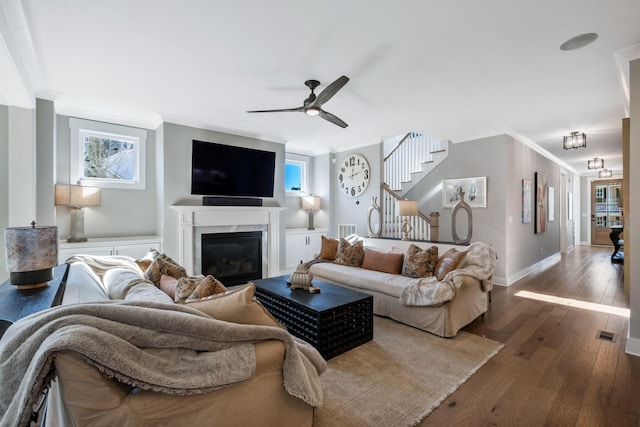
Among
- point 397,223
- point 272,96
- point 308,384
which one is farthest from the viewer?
point 397,223

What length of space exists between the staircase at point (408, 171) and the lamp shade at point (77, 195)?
464 centimetres

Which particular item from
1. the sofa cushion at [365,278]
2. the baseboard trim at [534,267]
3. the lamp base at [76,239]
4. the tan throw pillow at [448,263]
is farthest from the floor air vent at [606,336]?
the lamp base at [76,239]

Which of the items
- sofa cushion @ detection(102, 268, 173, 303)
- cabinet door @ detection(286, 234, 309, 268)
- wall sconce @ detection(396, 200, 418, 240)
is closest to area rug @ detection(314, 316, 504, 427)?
sofa cushion @ detection(102, 268, 173, 303)

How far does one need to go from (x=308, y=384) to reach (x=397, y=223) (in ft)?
15.0

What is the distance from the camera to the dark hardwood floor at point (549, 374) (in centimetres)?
180

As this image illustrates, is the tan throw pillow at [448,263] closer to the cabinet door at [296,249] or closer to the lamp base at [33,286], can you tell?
the cabinet door at [296,249]

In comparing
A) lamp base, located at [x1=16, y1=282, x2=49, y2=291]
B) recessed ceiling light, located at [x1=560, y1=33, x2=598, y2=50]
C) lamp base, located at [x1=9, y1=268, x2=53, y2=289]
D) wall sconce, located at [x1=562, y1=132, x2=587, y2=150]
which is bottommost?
lamp base, located at [x1=16, y1=282, x2=49, y2=291]

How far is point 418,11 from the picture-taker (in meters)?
2.05

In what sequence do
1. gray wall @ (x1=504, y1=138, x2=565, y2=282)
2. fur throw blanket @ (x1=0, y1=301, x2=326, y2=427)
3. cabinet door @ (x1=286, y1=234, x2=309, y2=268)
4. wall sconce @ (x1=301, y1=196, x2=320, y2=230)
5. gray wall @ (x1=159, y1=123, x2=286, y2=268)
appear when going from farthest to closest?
1. wall sconce @ (x1=301, y1=196, x2=320, y2=230)
2. cabinet door @ (x1=286, y1=234, x2=309, y2=268)
3. gray wall @ (x1=504, y1=138, x2=565, y2=282)
4. gray wall @ (x1=159, y1=123, x2=286, y2=268)
5. fur throw blanket @ (x1=0, y1=301, x2=326, y2=427)

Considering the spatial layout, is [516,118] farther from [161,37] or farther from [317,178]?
[161,37]

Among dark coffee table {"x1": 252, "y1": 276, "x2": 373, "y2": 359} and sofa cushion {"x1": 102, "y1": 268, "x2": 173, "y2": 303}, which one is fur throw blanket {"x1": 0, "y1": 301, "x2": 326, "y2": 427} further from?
dark coffee table {"x1": 252, "y1": 276, "x2": 373, "y2": 359}

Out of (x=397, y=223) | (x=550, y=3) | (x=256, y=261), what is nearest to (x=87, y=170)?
(x=256, y=261)

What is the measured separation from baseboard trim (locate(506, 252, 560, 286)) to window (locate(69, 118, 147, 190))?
245 inches

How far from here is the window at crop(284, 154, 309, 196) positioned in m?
6.64
